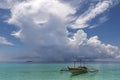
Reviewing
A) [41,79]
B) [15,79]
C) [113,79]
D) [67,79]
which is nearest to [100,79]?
[113,79]

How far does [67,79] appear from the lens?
41.0m

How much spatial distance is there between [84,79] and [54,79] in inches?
172

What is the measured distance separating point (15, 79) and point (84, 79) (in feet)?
34.1

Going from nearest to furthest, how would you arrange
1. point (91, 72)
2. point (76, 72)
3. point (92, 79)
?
point (92, 79)
point (76, 72)
point (91, 72)

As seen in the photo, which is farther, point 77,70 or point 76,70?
point 77,70

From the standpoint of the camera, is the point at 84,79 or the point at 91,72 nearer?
the point at 84,79

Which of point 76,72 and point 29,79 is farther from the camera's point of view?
point 76,72

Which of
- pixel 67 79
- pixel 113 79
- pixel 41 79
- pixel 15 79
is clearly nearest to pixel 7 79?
pixel 15 79

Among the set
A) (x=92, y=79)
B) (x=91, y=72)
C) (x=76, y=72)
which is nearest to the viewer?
(x=92, y=79)

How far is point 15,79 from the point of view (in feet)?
139

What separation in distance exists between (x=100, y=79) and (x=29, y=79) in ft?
34.5

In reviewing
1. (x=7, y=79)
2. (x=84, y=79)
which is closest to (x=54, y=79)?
(x=84, y=79)

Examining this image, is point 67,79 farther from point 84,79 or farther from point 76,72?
point 76,72

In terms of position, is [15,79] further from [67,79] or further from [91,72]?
[91,72]
